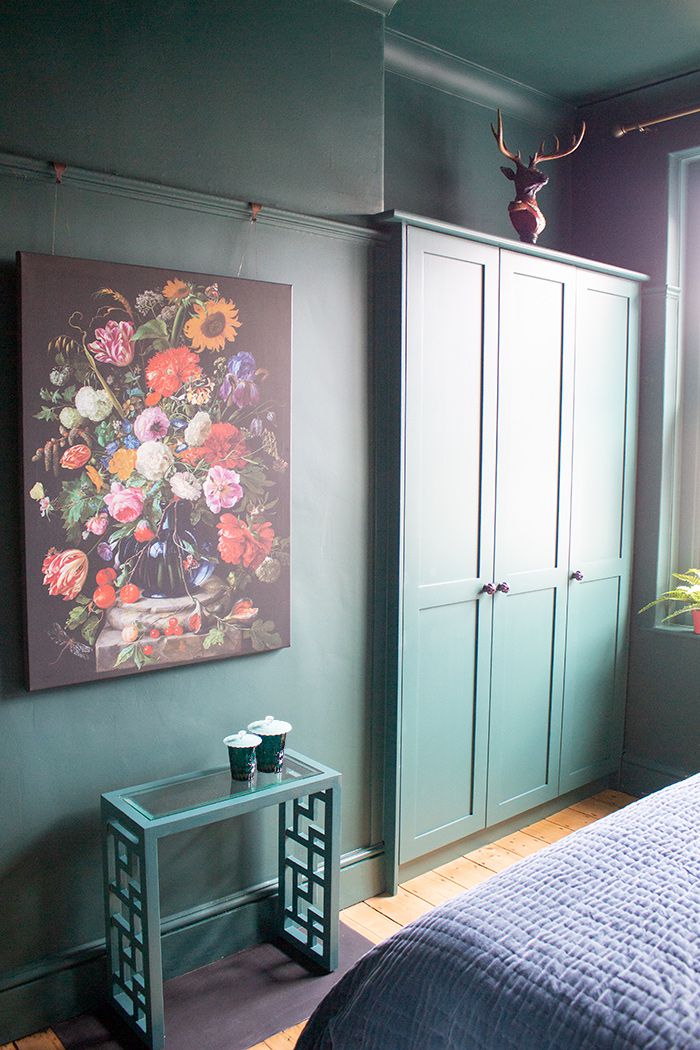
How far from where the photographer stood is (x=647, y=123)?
10.9ft

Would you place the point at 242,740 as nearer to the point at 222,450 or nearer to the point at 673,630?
the point at 222,450

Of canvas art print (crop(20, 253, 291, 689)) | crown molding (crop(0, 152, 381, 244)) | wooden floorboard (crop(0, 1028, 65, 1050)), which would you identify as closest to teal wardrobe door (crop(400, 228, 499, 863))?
crown molding (crop(0, 152, 381, 244))

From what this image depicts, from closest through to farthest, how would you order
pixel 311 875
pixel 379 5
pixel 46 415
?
1. pixel 46 415
2. pixel 311 875
3. pixel 379 5

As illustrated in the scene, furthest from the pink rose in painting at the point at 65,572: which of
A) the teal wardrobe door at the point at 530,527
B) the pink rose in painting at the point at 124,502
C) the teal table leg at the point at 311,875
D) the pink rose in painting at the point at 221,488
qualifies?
the teal wardrobe door at the point at 530,527

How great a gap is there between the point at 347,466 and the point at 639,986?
5.62ft

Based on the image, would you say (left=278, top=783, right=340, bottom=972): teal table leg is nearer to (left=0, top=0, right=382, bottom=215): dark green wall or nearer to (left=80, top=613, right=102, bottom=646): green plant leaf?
(left=80, top=613, right=102, bottom=646): green plant leaf

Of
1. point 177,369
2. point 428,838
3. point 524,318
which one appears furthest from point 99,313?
point 428,838

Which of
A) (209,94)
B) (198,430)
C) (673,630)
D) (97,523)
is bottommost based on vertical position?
(673,630)

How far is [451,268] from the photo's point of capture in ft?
8.99

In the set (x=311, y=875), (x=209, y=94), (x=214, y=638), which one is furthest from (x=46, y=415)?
(x=311, y=875)

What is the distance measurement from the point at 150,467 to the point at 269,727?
76cm

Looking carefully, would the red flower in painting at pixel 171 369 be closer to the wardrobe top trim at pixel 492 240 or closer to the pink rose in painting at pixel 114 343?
the pink rose in painting at pixel 114 343

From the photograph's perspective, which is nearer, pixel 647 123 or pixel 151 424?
pixel 151 424

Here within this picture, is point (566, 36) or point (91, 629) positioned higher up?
point (566, 36)
